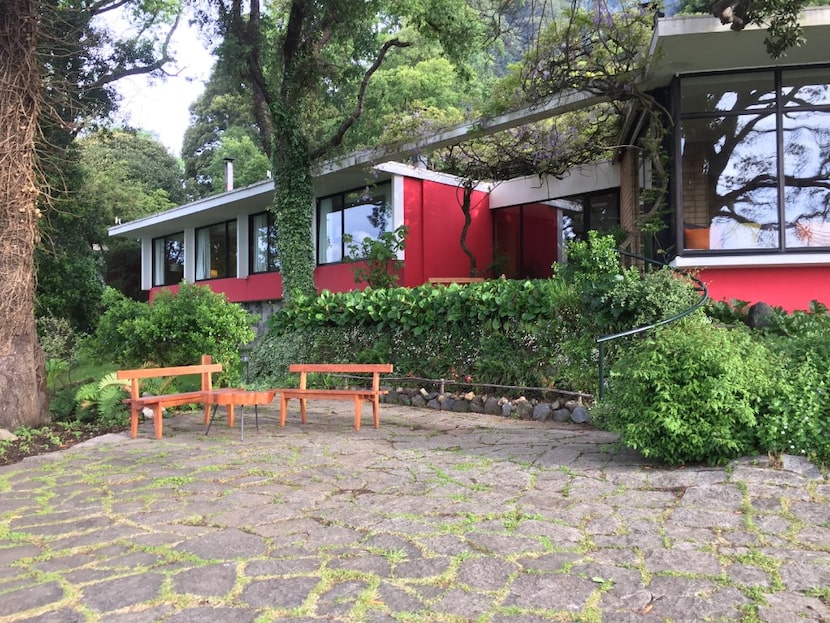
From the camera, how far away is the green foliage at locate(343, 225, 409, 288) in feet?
42.4

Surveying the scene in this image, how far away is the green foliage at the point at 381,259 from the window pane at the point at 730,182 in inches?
245

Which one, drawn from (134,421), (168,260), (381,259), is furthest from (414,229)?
(168,260)

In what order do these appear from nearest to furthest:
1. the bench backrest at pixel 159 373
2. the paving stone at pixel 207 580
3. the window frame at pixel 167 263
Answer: the paving stone at pixel 207 580
the bench backrest at pixel 159 373
the window frame at pixel 167 263

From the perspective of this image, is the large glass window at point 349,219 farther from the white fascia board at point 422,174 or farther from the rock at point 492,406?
the rock at point 492,406

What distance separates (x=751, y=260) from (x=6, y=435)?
28.8 ft

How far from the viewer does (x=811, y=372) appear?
4.24 m

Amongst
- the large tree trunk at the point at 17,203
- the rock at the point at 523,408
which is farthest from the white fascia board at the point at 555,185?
the large tree trunk at the point at 17,203

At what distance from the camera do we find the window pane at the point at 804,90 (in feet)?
26.2

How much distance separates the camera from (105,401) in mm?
7195

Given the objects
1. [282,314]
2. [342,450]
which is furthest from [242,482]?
[282,314]

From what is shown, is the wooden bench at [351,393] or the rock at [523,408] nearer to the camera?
the wooden bench at [351,393]

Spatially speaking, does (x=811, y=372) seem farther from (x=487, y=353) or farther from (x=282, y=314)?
(x=282, y=314)

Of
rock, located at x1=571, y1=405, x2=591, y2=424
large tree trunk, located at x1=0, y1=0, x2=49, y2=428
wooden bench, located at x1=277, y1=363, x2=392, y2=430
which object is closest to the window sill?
rock, located at x1=571, y1=405, x2=591, y2=424

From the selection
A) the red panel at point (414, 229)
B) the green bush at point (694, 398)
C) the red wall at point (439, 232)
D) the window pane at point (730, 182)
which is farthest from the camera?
the red wall at point (439, 232)
